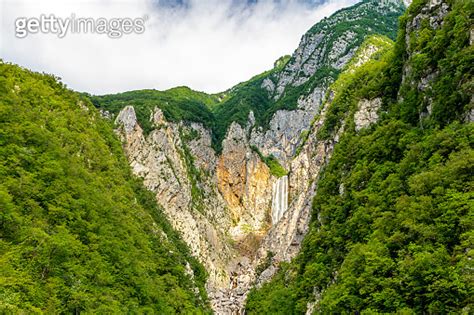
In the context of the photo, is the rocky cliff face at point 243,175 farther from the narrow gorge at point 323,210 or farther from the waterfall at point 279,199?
the narrow gorge at point 323,210

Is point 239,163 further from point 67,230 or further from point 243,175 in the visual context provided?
point 67,230

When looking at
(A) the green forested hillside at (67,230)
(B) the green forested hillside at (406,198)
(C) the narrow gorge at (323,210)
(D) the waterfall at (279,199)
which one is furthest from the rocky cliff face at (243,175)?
(A) the green forested hillside at (67,230)

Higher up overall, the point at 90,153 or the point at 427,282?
the point at 90,153

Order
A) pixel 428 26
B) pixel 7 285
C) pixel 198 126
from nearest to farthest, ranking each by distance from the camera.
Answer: pixel 7 285 < pixel 428 26 < pixel 198 126

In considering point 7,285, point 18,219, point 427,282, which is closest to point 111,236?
point 18,219

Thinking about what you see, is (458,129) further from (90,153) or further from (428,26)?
(90,153)
